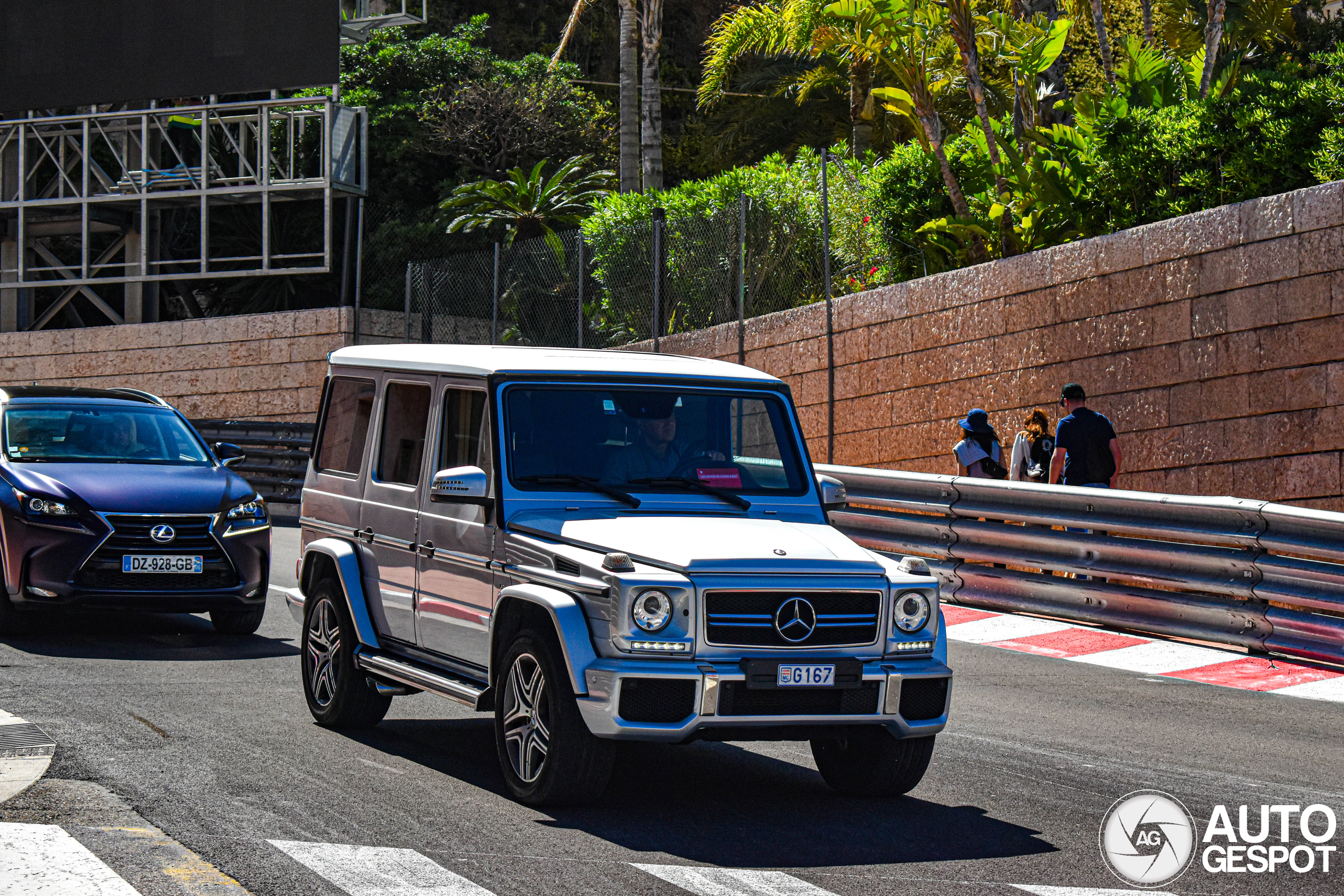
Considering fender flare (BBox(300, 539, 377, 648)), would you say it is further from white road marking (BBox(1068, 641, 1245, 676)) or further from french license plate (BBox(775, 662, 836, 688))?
white road marking (BBox(1068, 641, 1245, 676))

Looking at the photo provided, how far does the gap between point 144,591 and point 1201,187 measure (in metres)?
10.7

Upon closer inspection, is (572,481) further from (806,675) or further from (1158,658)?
(1158,658)

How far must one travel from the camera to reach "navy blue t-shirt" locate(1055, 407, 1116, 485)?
543 inches

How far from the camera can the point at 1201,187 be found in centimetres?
1627

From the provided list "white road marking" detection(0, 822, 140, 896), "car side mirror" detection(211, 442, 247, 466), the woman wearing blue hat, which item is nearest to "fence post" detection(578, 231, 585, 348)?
the woman wearing blue hat

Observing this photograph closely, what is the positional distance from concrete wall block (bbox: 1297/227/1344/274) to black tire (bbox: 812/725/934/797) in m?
8.38

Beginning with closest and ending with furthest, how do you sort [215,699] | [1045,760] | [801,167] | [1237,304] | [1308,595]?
[1045,760] < [215,699] < [1308,595] < [1237,304] < [801,167]

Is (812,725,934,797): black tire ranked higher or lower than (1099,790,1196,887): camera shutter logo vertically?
higher

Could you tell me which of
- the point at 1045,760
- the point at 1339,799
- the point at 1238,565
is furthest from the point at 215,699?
the point at 1238,565

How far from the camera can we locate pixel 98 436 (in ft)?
40.2

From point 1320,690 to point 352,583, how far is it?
5700mm

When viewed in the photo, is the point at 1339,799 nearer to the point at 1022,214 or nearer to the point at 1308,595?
the point at 1308,595

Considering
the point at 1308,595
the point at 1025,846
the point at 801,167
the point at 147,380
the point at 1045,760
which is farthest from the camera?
the point at 147,380

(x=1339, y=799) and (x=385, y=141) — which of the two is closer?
(x=1339, y=799)
